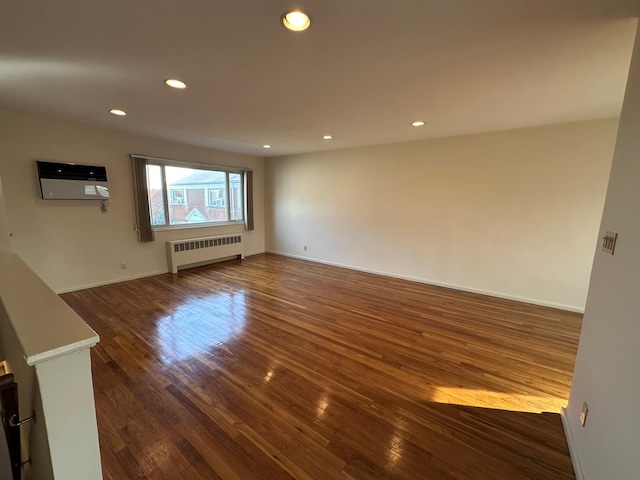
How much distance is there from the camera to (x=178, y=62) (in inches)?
71.4

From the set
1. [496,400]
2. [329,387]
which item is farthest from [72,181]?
[496,400]

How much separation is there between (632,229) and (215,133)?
4252 mm

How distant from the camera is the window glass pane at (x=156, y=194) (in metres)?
4.46

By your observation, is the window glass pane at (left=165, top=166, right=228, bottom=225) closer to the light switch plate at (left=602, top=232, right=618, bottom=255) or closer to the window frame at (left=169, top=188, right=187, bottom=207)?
the window frame at (left=169, top=188, right=187, bottom=207)

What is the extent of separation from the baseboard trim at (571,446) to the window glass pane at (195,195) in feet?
18.4

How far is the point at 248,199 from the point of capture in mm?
6020

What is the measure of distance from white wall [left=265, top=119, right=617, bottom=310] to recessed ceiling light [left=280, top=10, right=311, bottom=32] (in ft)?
10.7

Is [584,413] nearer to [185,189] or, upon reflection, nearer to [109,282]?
[109,282]

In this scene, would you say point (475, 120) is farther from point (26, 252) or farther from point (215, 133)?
point (26, 252)

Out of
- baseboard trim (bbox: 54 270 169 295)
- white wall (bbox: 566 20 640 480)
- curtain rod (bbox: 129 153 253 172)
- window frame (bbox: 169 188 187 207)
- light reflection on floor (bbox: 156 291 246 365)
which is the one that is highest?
curtain rod (bbox: 129 153 253 172)

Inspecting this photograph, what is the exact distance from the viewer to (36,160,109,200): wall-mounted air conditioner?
11.1ft

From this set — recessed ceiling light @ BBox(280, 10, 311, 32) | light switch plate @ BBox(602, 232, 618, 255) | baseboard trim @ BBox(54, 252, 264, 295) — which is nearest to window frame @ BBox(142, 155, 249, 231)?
baseboard trim @ BBox(54, 252, 264, 295)

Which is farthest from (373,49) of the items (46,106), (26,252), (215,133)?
(26,252)

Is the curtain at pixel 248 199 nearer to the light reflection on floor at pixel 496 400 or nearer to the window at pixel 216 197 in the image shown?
the window at pixel 216 197
